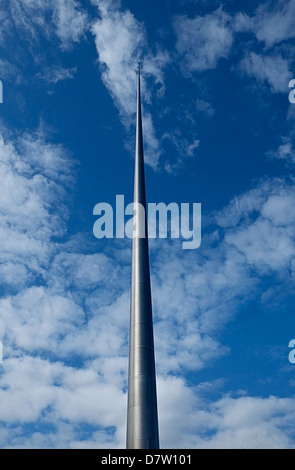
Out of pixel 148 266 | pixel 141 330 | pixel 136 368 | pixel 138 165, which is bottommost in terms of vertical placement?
pixel 136 368

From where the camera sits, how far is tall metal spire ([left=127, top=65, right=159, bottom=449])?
25656 mm

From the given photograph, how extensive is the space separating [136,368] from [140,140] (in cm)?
2425

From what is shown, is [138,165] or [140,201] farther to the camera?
[138,165]

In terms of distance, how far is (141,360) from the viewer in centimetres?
2844

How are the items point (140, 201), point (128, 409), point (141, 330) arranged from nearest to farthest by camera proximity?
point (128, 409)
point (141, 330)
point (140, 201)

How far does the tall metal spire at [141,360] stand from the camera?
1010 inches

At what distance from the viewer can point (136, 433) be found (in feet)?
83.8
